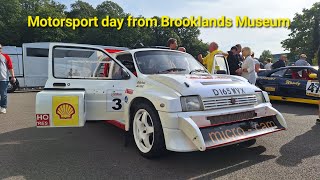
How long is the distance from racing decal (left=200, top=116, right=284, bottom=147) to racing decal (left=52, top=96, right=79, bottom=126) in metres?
1.95

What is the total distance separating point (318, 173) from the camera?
131 inches

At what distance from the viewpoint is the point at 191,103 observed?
3.58 m

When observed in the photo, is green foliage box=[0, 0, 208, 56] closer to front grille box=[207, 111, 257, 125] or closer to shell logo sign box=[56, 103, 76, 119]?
shell logo sign box=[56, 103, 76, 119]

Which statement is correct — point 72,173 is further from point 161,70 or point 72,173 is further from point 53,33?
point 53,33

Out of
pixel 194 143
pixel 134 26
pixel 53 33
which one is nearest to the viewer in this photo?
pixel 194 143

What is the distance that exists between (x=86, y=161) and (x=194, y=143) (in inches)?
60.8

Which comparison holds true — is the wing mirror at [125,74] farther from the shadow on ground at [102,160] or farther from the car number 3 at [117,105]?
the shadow on ground at [102,160]

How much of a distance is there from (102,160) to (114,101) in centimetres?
104

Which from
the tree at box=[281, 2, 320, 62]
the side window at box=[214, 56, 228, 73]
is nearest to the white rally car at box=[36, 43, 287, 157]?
the side window at box=[214, 56, 228, 73]

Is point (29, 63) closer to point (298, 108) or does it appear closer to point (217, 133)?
point (298, 108)

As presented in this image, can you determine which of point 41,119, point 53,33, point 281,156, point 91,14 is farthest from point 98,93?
point 91,14

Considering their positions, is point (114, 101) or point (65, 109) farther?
point (114, 101)

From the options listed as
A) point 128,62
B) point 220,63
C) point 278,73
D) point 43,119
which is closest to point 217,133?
point 128,62

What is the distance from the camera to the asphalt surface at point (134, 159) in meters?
3.37
